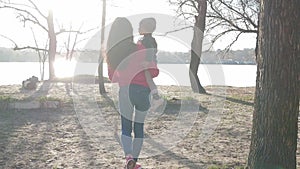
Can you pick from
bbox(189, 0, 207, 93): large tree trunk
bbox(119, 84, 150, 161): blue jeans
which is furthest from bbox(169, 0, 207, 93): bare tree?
bbox(119, 84, 150, 161): blue jeans

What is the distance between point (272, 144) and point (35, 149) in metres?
3.27

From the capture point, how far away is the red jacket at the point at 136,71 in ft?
12.1

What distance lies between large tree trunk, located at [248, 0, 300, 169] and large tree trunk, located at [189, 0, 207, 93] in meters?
11.1

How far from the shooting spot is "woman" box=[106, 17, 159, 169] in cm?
Result: 370

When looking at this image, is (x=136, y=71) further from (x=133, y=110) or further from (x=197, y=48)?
(x=197, y=48)

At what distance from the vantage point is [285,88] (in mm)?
3320

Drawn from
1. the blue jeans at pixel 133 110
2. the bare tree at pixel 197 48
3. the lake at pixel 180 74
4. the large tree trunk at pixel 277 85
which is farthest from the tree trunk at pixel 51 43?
the large tree trunk at pixel 277 85

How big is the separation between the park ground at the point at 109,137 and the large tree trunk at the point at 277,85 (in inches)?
36.4

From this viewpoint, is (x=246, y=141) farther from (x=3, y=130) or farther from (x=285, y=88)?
(x=3, y=130)

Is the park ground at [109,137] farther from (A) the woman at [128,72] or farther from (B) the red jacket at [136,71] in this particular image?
(B) the red jacket at [136,71]

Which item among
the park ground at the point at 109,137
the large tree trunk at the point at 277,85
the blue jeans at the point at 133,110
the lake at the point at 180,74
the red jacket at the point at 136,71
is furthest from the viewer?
Result: the lake at the point at 180,74

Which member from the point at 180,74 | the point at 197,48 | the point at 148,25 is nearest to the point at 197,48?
the point at 197,48

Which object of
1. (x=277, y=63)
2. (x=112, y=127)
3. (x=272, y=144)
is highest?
(x=277, y=63)

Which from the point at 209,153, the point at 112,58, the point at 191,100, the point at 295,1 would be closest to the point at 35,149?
the point at 112,58
